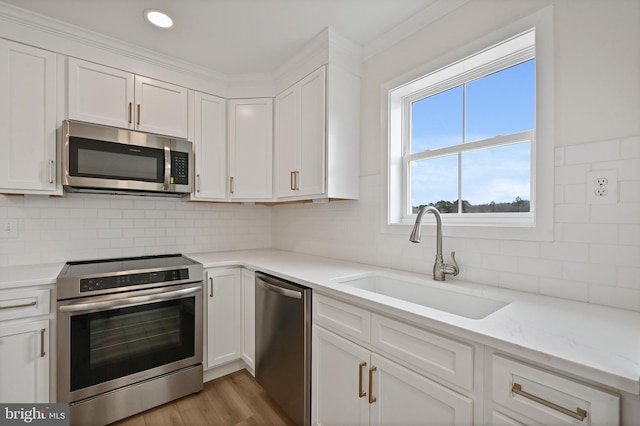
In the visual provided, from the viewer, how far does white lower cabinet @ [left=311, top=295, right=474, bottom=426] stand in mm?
1046

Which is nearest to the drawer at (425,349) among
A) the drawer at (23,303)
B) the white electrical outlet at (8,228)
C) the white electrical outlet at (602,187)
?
the white electrical outlet at (602,187)

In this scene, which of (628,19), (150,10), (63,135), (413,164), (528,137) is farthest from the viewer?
(413,164)

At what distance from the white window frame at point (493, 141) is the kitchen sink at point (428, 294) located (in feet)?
1.09

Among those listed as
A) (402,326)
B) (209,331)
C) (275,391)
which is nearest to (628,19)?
(402,326)

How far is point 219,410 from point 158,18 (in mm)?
2524

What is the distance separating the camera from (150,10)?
1758mm

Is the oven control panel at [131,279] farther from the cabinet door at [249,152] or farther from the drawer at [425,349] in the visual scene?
the drawer at [425,349]

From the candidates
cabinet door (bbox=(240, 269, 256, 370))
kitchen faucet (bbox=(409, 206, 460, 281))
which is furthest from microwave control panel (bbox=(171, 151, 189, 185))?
kitchen faucet (bbox=(409, 206, 460, 281))

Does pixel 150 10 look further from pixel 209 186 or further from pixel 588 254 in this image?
pixel 588 254

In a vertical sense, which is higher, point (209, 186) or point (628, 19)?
point (628, 19)

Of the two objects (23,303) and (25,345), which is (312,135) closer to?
(23,303)

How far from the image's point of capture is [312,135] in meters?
2.17

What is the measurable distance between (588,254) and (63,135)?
290 cm

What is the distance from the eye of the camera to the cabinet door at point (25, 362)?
1.56m
